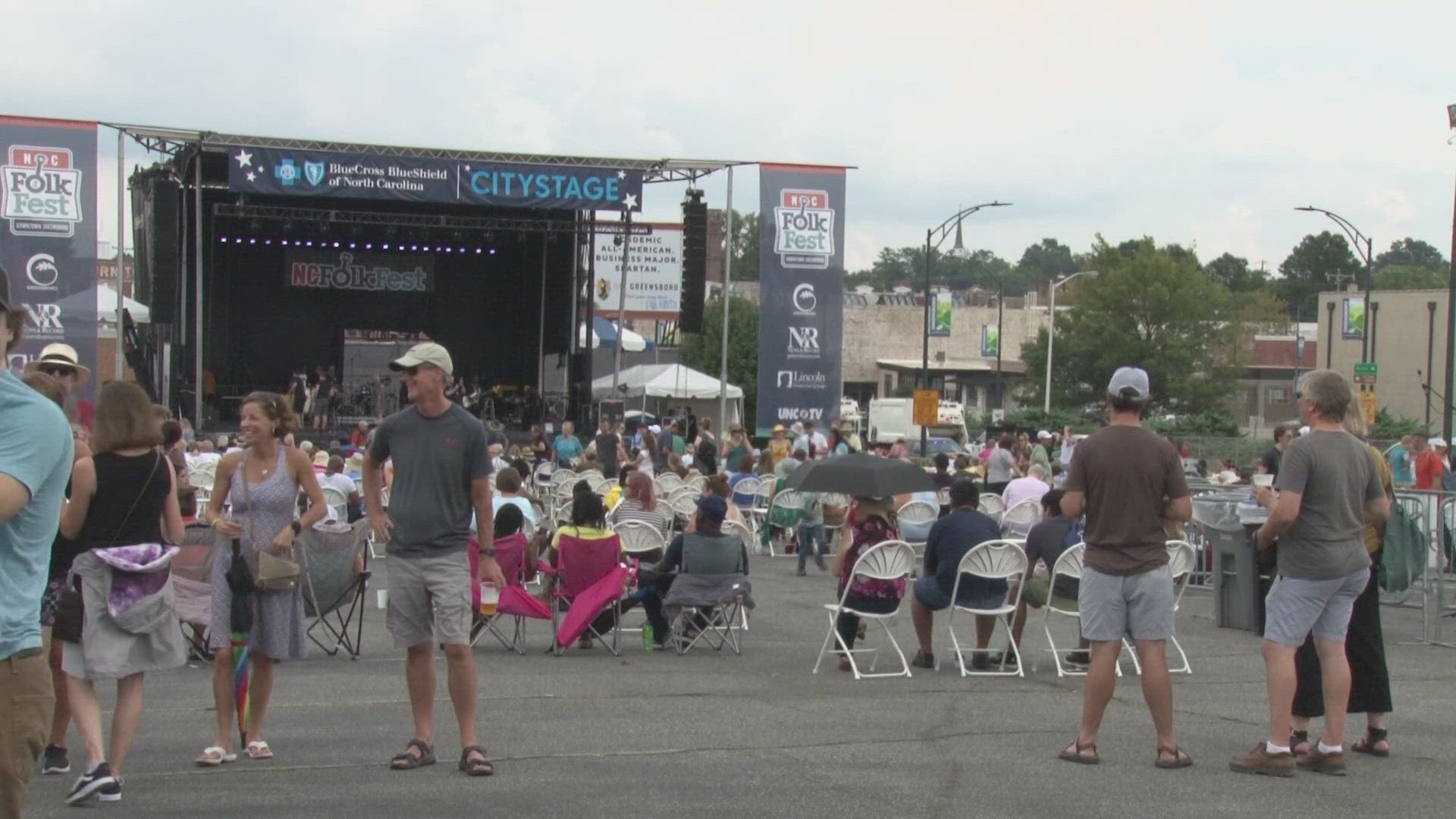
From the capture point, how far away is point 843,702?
8859 mm

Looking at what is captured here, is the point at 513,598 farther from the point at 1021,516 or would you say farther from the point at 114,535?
the point at 1021,516

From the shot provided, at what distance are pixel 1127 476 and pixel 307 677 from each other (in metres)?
4.95

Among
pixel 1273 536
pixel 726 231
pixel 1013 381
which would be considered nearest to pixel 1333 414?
pixel 1273 536

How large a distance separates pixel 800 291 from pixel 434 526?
2160cm

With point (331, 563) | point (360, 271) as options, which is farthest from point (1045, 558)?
point (360, 271)

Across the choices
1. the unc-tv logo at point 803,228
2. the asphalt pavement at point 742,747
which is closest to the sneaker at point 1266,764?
the asphalt pavement at point 742,747

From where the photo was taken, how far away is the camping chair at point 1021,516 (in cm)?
1552

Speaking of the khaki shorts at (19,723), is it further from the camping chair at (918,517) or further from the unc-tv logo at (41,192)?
the unc-tv logo at (41,192)

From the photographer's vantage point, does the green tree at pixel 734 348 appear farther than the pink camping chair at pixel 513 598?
Yes

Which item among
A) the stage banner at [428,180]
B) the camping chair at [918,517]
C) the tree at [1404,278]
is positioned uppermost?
the tree at [1404,278]

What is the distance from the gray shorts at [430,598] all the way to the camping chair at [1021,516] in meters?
9.52

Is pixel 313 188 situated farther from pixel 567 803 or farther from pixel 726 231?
pixel 567 803

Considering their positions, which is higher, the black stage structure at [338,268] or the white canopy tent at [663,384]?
the black stage structure at [338,268]

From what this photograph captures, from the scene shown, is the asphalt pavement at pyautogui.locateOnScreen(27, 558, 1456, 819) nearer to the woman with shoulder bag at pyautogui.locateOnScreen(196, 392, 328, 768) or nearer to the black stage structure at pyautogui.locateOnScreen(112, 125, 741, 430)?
the woman with shoulder bag at pyautogui.locateOnScreen(196, 392, 328, 768)
